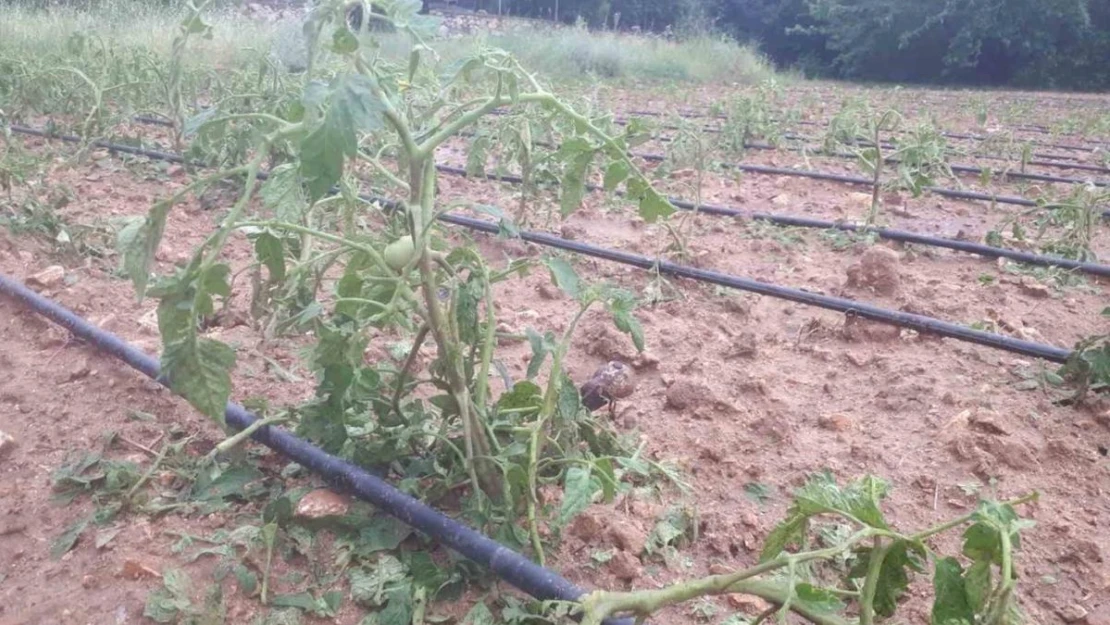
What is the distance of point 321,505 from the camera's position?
5.49 feet

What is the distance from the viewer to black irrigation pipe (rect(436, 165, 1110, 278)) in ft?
11.3

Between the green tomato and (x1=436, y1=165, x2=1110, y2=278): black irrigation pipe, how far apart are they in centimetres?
180

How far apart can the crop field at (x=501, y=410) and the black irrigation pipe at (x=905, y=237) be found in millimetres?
30

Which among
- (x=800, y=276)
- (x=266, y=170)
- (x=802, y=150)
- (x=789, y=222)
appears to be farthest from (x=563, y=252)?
(x=802, y=150)

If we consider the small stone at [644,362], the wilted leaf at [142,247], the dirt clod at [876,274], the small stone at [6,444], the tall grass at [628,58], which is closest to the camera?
the wilted leaf at [142,247]

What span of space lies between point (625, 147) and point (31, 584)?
124cm

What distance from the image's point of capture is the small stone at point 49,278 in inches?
106

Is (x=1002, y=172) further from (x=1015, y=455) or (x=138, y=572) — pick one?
(x=138, y=572)

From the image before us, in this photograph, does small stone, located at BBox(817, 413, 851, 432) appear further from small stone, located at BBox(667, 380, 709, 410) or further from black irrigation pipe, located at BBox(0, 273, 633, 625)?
black irrigation pipe, located at BBox(0, 273, 633, 625)

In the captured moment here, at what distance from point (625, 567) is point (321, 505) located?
56 cm

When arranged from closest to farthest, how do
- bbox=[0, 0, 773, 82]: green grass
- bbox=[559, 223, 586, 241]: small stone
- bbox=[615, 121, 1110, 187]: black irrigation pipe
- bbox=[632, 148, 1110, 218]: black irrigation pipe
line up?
bbox=[559, 223, 586, 241]: small stone
bbox=[632, 148, 1110, 218]: black irrigation pipe
bbox=[615, 121, 1110, 187]: black irrigation pipe
bbox=[0, 0, 773, 82]: green grass

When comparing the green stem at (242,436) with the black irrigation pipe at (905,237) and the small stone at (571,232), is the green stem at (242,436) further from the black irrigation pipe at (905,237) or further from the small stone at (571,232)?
the small stone at (571,232)

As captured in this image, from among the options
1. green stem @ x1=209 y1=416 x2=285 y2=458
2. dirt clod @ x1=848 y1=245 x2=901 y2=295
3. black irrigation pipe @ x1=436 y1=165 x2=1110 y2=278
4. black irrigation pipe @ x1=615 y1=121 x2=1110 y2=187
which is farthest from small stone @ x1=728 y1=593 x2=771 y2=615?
black irrigation pipe @ x1=615 y1=121 x2=1110 y2=187

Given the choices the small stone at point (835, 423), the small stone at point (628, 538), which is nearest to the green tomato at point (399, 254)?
the small stone at point (628, 538)
